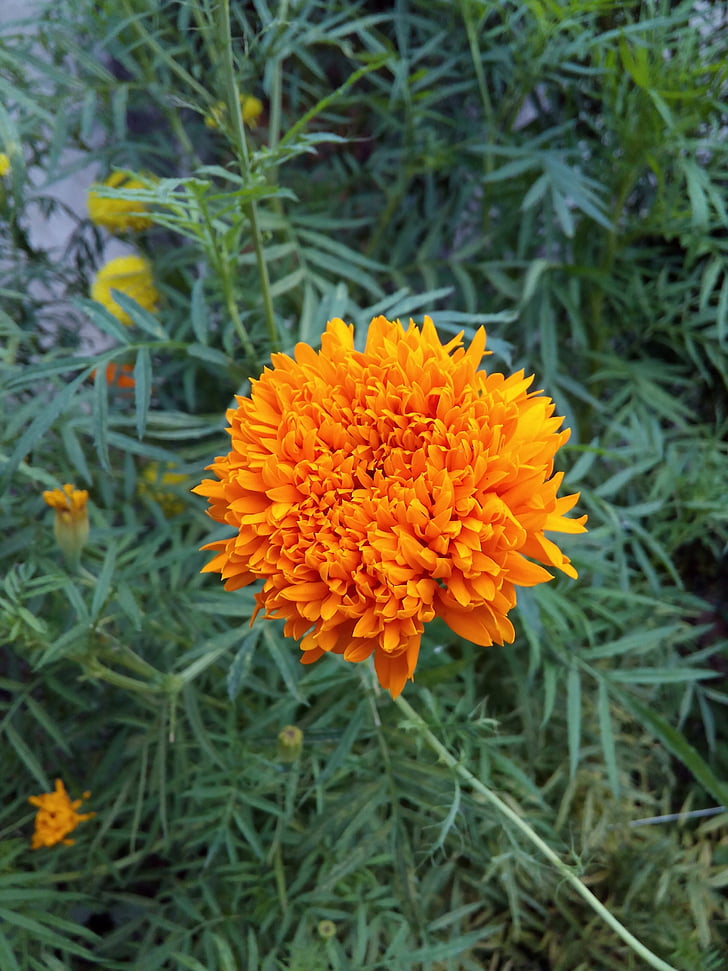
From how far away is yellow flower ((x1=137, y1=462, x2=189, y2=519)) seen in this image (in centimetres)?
99

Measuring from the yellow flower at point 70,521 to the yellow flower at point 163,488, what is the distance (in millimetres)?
285

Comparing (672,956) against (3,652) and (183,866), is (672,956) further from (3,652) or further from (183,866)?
(3,652)

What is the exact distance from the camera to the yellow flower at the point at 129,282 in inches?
40.3

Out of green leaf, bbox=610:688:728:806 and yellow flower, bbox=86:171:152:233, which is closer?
green leaf, bbox=610:688:728:806

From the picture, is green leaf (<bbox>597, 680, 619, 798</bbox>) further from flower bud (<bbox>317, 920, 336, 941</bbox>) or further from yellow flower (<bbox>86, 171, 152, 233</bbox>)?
yellow flower (<bbox>86, 171, 152, 233</bbox>)

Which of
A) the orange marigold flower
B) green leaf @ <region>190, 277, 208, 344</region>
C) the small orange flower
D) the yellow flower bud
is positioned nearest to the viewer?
the orange marigold flower

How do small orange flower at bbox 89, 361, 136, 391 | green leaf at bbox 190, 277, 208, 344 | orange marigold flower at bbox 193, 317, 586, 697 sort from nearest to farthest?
1. orange marigold flower at bbox 193, 317, 586, 697
2. green leaf at bbox 190, 277, 208, 344
3. small orange flower at bbox 89, 361, 136, 391

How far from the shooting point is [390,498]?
0.50m

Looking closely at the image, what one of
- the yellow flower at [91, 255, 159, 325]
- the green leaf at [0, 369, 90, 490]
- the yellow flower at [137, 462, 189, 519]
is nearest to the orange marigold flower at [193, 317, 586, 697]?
the green leaf at [0, 369, 90, 490]

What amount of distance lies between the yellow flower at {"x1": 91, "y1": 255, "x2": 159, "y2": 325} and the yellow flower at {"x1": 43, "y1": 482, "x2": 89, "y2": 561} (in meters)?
0.41

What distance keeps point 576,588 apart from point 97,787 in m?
0.69

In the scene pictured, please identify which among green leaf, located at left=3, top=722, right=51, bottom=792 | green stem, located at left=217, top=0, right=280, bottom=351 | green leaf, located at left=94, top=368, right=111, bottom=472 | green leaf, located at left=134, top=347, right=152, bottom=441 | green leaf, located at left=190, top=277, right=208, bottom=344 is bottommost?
green leaf, located at left=3, top=722, right=51, bottom=792

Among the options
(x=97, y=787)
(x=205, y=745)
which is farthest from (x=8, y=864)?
(x=205, y=745)

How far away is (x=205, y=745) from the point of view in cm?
80
